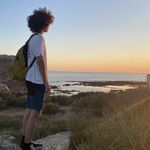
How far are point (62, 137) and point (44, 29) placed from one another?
2.22 meters

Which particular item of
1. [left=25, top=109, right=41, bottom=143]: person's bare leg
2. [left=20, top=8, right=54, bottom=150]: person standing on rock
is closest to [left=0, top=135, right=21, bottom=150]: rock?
[left=20, top=8, right=54, bottom=150]: person standing on rock

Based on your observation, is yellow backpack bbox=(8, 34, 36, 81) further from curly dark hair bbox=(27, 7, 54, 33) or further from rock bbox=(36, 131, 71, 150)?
rock bbox=(36, 131, 71, 150)

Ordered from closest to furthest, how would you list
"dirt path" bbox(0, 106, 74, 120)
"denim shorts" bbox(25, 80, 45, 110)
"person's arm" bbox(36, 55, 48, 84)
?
"person's arm" bbox(36, 55, 48, 84)
"denim shorts" bbox(25, 80, 45, 110)
"dirt path" bbox(0, 106, 74, 120)

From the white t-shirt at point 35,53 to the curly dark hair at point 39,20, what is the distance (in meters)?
0.26

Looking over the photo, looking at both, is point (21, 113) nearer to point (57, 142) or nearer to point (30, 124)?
point (57, 142)

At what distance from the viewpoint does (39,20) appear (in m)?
7.41

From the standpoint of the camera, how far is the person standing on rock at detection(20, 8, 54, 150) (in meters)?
7.07

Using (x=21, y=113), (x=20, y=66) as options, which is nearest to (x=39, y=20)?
(x=20, y=66)

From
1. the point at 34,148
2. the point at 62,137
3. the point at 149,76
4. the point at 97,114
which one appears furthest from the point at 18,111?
the point at 34,148

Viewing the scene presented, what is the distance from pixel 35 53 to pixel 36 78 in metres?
→ 0.40

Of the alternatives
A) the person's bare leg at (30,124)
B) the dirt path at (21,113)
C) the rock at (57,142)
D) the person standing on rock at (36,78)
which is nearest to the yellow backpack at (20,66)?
the person standing on rock at (36,78)

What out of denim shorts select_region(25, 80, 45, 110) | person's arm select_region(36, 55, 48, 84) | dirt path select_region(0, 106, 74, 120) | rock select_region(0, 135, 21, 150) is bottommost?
dirt path select_region(0, 106, 74, 120)

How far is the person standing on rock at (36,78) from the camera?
7.07 metres

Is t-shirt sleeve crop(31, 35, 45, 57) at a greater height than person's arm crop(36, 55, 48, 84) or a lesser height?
greater
